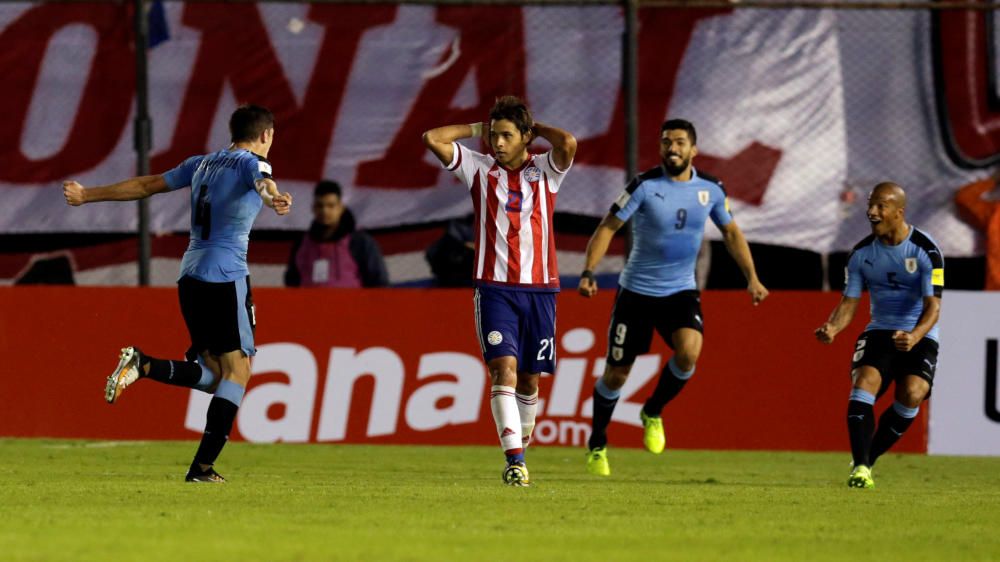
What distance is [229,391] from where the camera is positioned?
9.78m

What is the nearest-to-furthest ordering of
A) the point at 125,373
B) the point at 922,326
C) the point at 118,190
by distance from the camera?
the point at 125,373, the point at 118,190, the point at 922,326

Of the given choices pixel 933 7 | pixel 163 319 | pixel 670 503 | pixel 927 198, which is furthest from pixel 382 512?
pixel 927 198

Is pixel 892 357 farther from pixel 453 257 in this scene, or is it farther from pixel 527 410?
pixel 453 257

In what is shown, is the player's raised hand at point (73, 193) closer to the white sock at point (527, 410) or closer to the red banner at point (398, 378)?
the white sock at point (527, 410)

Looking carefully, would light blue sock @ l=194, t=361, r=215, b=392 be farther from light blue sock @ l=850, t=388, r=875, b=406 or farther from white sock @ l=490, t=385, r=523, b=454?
light blue sock @ l=850, t=388, r=875, b=406

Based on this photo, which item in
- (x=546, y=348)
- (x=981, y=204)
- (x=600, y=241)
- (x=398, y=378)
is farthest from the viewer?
(x=981, y=204)

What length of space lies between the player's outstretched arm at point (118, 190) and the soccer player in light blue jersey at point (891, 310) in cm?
400

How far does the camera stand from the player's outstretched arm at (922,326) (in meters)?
10.5


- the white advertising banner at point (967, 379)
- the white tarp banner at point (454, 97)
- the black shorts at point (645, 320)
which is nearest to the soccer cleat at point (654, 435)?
the black shorts at point (645, 320)

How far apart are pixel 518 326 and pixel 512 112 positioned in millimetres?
1226

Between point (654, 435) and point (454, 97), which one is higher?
point (454, 97)

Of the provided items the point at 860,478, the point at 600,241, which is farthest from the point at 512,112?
the point at 860,478

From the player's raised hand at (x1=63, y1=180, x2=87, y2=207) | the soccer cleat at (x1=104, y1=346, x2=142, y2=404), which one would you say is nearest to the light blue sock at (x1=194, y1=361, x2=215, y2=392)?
the soccer cleat at (x1=104, y1=346, x2=142, y2=404)

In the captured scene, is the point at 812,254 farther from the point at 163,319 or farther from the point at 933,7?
the point at 163,319
